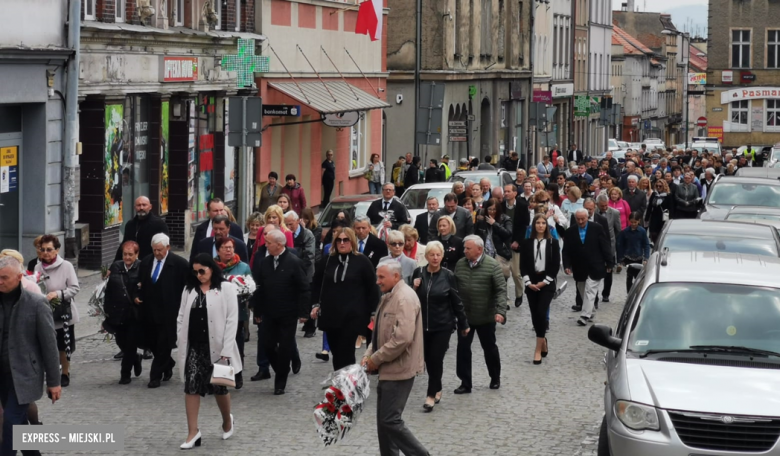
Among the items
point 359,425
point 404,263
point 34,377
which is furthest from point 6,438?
point 404,263

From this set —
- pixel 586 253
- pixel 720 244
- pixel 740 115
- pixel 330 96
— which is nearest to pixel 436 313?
pixel 720 244

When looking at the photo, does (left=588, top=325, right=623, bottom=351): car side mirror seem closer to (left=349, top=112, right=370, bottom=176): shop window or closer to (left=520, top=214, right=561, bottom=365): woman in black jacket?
(left=520, top=214, right=561, bottom=365): woman in black jacket

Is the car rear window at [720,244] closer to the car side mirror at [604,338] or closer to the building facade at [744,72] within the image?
the car side mirror at [604,338]

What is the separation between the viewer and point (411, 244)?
1558 cm

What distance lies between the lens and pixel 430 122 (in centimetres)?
3397

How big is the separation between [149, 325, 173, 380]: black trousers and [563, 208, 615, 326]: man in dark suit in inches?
260

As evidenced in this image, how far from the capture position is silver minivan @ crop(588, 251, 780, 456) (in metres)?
9.10

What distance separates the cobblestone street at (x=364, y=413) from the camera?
1141 centimetres

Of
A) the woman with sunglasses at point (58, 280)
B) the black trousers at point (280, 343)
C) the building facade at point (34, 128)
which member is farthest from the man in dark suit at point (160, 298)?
the building facade at point (34, 128)

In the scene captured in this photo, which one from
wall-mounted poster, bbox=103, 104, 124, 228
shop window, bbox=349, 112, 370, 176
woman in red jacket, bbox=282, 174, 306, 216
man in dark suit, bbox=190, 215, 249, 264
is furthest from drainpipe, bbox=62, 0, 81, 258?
shop window, bbox=349, 112, 370, 176

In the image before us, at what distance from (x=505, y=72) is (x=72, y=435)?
49677mm

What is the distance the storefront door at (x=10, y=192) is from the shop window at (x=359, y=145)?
66.1 ft

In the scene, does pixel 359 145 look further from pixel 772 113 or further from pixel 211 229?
pixel 772 113

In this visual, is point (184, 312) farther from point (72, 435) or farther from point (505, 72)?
point (505, 72)
